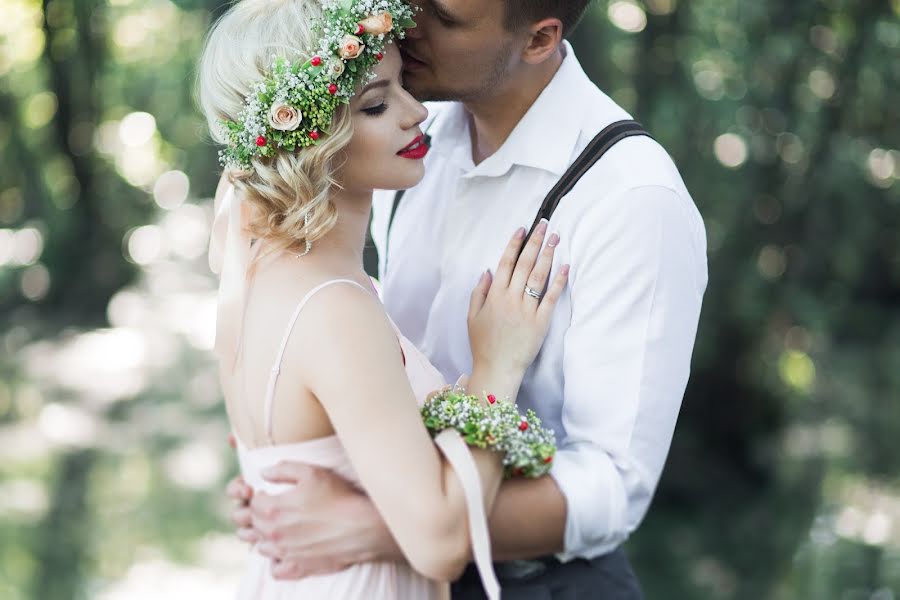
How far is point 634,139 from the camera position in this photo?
2051 millimetres

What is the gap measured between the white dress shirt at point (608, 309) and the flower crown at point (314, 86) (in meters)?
0.48

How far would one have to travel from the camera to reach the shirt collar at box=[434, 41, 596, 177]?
85.2 inches

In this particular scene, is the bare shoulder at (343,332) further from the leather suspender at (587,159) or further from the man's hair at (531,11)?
the man's hair at (531,11)

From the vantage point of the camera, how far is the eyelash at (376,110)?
1.98 metres

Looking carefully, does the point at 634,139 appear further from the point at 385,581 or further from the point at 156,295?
the point at 156,295

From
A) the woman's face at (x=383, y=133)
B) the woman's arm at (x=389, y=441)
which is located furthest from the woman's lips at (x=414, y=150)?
the woman's arm at (x=389, y=441)

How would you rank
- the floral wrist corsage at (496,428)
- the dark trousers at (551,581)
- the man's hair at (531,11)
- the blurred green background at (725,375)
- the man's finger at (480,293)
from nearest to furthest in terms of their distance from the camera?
the floral wrist corsage at (496,428)
the dark trousers at (551,581)
the man's finger at (480,293)
the man's hair at (531,11)
the blurred green background at (725,375)

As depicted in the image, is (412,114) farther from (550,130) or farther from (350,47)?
(550,130)

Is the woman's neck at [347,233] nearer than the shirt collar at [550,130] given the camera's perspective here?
Yes

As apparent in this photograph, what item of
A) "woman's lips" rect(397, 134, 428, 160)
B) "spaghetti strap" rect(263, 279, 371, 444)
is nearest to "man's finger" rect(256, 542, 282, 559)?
"spaghetti strap" rect(263, 279, 371, 444)

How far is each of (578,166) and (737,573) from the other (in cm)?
358

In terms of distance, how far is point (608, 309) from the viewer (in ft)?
6.36

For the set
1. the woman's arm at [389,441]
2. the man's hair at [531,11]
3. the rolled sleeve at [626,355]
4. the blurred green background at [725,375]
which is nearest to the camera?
Result: the woman's arm at [389,441]

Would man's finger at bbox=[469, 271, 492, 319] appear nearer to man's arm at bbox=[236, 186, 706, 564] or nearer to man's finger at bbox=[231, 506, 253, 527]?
man's arm at bbox=[236, 186, 706, 564]
